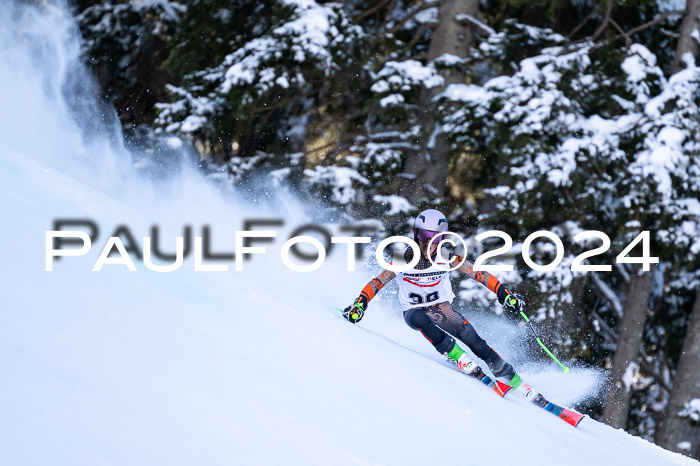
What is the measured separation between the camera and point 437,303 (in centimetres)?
640

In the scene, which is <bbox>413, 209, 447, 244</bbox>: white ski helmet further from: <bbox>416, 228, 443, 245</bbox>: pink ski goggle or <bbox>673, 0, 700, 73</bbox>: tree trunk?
<bbox>673, 0, 700, 73</bbox>: tree trunk

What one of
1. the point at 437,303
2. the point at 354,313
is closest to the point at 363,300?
the point at 354,313

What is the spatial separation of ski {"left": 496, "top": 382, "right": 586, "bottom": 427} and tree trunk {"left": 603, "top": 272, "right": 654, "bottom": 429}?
19.3 feet

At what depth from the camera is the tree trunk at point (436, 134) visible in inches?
438

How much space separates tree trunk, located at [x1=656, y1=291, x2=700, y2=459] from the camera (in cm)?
1061

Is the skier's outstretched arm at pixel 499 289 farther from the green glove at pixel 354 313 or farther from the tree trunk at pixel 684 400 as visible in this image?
the tree trunk at pixel 684 400

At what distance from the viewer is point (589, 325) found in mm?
12375

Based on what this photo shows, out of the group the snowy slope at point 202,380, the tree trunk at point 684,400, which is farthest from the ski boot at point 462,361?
the tree trunk at point 684,400

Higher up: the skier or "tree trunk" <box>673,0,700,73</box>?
"tree trunk" <box>673,0,700,73</box>

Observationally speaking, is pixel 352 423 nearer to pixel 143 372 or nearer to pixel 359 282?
pixel 143 372

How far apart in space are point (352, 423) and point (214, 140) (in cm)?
842
